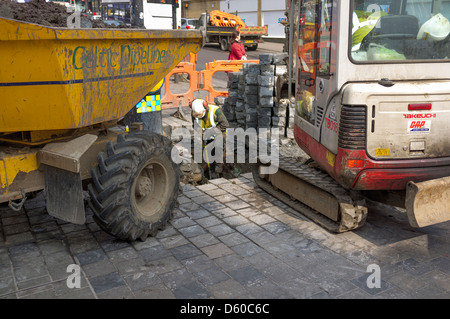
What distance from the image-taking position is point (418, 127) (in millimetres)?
4609

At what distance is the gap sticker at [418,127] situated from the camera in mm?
4598

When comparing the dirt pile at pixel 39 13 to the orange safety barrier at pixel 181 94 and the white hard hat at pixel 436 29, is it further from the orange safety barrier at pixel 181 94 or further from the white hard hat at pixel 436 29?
the orange safety barrier at pixel 181 94

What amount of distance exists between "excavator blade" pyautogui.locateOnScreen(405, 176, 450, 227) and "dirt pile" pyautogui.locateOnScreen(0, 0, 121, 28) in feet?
12.4

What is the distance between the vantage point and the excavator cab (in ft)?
15.0

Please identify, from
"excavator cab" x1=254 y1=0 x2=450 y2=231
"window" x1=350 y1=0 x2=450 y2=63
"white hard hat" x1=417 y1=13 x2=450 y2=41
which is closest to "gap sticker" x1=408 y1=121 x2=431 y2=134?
"excavator cab" x1=254 y1=0 x2=450 y2=231

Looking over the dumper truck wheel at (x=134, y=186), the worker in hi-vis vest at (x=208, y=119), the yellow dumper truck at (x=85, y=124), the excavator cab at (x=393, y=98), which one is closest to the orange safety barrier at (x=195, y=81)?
the worker in hi-vis vest at (x=208, y=119)

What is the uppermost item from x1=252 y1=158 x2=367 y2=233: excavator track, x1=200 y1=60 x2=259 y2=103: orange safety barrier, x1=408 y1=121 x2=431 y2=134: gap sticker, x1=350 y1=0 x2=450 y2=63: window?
x1=350 y1=0 x2=450 y2=63: window

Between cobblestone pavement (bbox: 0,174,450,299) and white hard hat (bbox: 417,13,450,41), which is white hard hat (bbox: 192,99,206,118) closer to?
cobblestone pavement (bbox: 0,174,450,299)

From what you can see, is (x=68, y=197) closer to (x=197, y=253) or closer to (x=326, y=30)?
(x=197, y=253)

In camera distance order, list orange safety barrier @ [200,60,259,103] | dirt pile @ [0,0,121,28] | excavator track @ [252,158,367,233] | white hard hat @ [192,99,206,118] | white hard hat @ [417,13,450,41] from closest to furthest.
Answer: dirt pile @ [0,0,121,28]
white hard hat @ [417,13,450,41]
excavator track @ [252,158,367,233]
white hard hat @ [192,99,206,118]
orange safety barrier @ [200,60,259,103]

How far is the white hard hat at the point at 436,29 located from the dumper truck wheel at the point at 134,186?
3.01m

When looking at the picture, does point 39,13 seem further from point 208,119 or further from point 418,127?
point 208,119

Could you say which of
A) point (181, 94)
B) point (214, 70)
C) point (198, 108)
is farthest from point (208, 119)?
point (214, 70)

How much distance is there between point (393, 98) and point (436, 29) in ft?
3.08
